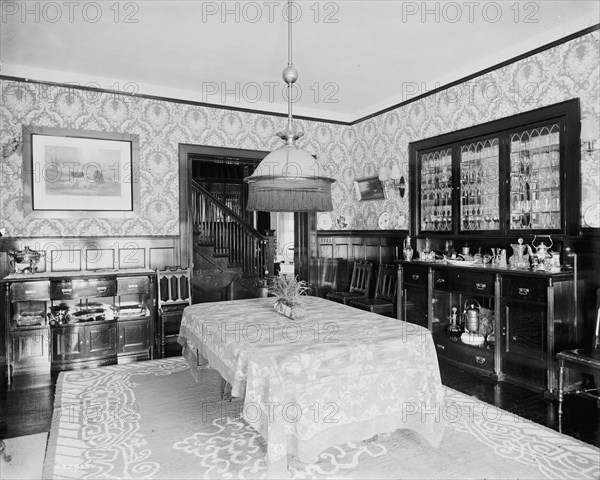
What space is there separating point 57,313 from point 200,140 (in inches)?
117

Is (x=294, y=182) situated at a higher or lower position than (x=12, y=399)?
higher

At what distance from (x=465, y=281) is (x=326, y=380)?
2878 millimetres

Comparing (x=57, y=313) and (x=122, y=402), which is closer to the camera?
(x=122, y=402)

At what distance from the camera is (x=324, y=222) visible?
748 cm

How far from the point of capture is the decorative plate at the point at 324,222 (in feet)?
24.4

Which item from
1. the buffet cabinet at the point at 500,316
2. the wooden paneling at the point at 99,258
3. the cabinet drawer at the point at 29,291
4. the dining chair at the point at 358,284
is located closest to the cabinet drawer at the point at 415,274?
the buffet cabinet at the point at 500,316

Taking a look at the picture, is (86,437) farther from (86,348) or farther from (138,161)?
(138,161)

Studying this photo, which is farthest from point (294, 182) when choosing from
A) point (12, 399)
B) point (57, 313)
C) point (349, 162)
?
point (349, 162)

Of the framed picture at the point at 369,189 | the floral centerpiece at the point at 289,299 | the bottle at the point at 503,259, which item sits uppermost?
the framed picture at the point at 369,189

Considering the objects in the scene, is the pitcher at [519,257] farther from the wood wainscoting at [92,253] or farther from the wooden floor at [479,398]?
the wood wainscoting at [92,253]

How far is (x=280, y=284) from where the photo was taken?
3771 millimetres

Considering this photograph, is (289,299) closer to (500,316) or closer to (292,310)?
(292,310)

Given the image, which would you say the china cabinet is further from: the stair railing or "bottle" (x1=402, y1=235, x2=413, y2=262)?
the stair railing

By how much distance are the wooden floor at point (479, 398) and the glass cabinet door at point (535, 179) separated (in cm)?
167
